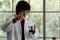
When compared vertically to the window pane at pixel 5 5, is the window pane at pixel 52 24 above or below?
below

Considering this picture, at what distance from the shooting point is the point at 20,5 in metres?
1.75

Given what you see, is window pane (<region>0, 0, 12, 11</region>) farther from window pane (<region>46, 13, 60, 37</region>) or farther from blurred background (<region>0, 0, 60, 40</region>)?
window pane (<region>46, 13, 60, 37</region>)

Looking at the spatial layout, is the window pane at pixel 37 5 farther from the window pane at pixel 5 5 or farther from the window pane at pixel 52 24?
the window pane at pixel 5 5

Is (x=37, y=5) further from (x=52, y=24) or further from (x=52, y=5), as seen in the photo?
(x=52, y=24)

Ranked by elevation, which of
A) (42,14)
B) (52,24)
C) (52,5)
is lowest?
(52,24)

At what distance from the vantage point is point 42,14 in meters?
2.89

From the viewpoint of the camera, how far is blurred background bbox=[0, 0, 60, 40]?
288 centimetres

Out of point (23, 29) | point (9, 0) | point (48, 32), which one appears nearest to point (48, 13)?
point (48, 32)

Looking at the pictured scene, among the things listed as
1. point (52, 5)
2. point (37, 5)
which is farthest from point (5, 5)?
point (52, 5)

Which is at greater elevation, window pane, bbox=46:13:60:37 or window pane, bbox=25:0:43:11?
window pane, bbox=25:0:43:11

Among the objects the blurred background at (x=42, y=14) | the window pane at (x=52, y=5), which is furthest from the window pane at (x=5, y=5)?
→ the window pane at (x=52, y=5)

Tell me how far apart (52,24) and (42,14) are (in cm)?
26

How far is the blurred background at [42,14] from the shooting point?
2.88 m

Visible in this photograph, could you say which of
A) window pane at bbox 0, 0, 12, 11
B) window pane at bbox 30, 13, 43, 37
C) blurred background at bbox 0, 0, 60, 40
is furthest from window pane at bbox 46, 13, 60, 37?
window pane at bbox 0, 0, 12, 11
